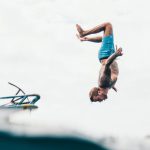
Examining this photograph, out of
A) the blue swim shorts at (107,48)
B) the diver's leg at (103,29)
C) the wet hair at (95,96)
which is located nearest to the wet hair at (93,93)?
the wet hair at (95,96)

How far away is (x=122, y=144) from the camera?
1290 centimetres

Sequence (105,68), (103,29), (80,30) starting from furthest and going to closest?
1. (80,30)
2. (103,29)
3. (105,68)

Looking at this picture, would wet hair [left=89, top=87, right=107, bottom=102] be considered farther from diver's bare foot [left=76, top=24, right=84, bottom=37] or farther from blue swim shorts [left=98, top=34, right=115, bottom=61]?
diver's bare foot [left=76, top=24, right=84, bottom=37]

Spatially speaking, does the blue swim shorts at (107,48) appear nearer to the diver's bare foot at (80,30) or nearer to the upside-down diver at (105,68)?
the upside-down diver at (105,68)

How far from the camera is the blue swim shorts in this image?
1495cm

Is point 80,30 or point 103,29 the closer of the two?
point 103,29

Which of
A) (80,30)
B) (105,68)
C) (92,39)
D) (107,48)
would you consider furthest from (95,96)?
(80,30)

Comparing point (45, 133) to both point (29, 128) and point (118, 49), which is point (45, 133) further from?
point (118, 49)

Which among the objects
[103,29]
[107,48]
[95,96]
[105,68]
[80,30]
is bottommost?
[95,96]

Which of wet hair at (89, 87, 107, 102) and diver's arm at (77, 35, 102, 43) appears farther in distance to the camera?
diver's arm at (77, 35, 102, 43)

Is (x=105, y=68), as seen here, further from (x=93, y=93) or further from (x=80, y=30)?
(x=80, y=30)

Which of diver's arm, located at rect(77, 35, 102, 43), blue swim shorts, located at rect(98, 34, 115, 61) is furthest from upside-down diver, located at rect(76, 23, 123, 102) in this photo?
diver's arm, located at rect(77, 35, 102, 43)

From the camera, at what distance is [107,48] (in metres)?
15.1

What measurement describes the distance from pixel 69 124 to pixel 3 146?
8.51 feet
